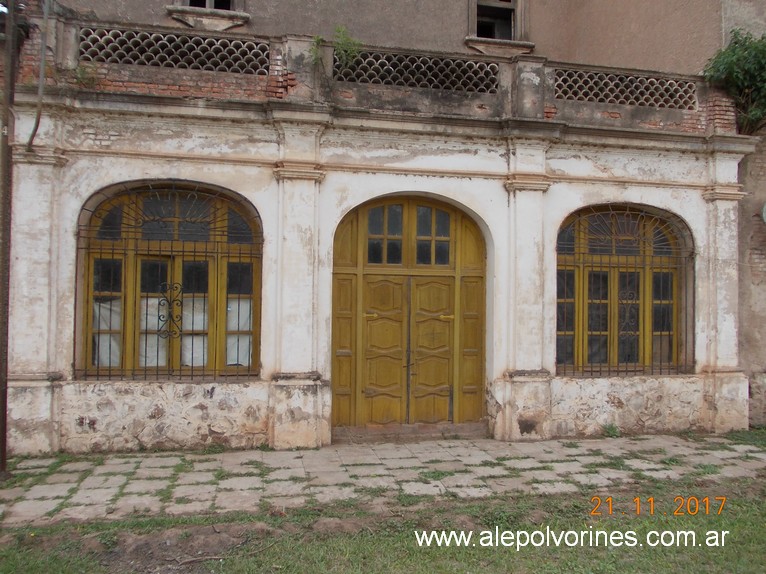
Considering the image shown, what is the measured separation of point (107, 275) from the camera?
668cm

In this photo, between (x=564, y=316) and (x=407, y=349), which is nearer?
(x=407, y=349)

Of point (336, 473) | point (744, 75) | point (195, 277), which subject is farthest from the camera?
point (744, 75)

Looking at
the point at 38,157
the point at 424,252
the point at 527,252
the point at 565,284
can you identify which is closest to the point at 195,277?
the point at 38,157

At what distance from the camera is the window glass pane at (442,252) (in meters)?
7.43

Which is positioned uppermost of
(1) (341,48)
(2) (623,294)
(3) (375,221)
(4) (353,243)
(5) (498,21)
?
(5) (498,21)

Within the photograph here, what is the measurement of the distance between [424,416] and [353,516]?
269 cm

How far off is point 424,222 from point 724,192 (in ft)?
12.6

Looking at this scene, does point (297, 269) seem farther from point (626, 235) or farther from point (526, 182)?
point (626, 235)

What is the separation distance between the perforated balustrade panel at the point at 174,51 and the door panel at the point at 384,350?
2.84 m

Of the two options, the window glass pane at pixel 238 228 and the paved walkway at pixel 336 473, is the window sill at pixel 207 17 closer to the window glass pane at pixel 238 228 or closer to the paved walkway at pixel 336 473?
the window glass pane at pixel 238 228

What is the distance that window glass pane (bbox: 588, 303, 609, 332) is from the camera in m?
7.77

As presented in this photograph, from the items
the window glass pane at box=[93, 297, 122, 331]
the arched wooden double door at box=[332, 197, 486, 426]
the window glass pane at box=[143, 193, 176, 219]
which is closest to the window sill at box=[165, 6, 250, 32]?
the window glass pane at box=[143, 193, 176, 219]

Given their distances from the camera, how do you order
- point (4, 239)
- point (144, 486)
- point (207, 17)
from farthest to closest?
point (207, 17) → point (4, 239) → point (144, 486)

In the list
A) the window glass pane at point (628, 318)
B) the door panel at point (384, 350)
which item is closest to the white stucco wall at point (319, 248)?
the door panel at point (384, 350)
